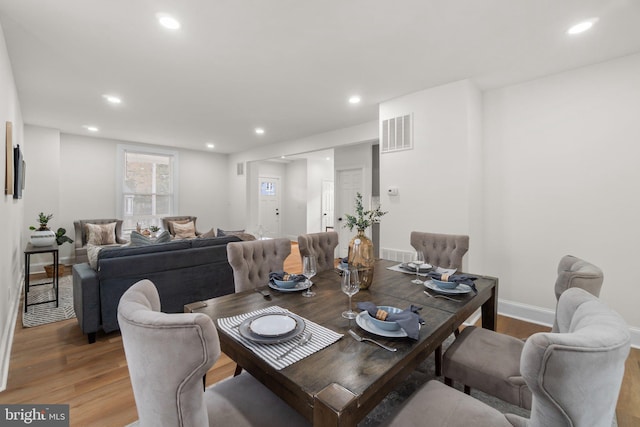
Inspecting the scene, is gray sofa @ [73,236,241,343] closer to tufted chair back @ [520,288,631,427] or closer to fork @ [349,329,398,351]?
fork @ [349,329,398,351]

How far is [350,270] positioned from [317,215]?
7219 millimetres

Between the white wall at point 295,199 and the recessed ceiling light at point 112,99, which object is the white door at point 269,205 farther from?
the recessed ceiling light at point 112,99

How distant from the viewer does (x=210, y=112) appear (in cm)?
432

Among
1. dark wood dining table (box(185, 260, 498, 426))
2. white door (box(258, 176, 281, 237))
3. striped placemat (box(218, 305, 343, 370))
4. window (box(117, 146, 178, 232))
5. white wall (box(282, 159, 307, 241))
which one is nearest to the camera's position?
dark wood dining table (box(185, 260, 498, 426))

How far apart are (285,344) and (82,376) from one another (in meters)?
2.05

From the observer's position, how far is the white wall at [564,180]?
267cm

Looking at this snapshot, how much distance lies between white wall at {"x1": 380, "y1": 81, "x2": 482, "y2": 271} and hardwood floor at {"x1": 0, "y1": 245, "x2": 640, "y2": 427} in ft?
4.43

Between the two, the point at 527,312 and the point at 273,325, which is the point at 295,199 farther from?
the point at 273,325

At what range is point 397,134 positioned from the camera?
3645 millimetres

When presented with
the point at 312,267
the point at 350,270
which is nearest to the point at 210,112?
the point at 312,267

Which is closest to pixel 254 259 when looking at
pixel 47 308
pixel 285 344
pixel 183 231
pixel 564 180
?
pixel 285 344

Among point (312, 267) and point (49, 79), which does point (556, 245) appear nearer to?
point (312, 267)

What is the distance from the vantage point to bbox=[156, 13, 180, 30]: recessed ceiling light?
2.08 metres

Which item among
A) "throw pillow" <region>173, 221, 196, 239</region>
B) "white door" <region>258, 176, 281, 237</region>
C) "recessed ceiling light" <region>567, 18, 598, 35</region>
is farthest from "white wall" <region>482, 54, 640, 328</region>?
Result: "white door" <region>258, 176, 281, 237</region>
